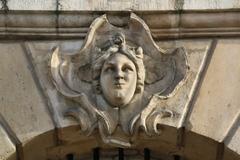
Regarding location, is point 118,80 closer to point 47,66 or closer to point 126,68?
point 126,68

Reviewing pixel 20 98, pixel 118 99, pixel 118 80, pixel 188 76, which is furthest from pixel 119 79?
pixel 20 98

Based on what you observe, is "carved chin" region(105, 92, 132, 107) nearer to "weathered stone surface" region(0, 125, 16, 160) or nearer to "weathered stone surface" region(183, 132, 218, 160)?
"weathered stone surface" region(183, 132, 218, 160)

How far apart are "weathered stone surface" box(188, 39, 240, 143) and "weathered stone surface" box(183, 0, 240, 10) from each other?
9.0 inches

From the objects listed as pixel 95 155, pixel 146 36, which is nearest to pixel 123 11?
pixel 146 36

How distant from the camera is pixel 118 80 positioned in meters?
5.62

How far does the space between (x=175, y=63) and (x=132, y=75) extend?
30 centimetres

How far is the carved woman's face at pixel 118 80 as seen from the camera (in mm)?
5625

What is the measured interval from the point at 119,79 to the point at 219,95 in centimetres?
66

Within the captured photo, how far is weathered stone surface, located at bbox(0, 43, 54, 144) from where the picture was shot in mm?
5652

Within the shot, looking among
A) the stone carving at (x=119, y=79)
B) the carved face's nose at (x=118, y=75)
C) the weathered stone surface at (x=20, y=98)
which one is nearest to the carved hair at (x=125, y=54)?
the stone carving at (x=119, y=79)

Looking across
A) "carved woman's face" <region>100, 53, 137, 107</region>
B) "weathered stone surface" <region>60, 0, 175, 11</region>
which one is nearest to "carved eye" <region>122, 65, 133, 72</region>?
"carved woman's face" <region>100, 53, 137, 107</region>

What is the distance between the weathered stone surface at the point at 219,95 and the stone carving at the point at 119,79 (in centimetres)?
17

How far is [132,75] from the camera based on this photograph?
566cm

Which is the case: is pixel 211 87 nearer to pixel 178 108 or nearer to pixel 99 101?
pixel 178 108
